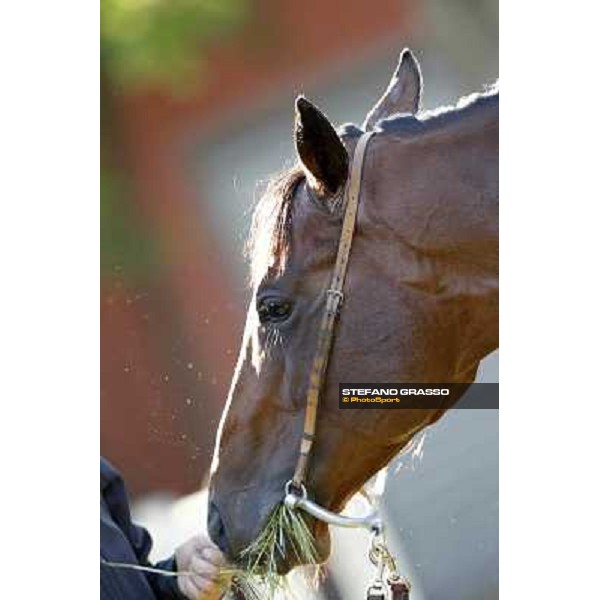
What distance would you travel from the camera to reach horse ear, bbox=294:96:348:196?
6.31ft

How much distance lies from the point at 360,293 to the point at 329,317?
69 mm

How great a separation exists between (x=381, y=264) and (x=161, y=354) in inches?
24.2

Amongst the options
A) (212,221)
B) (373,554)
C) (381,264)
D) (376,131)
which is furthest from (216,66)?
(373,554)

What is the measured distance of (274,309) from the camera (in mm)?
2010

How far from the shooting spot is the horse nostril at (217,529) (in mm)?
2045

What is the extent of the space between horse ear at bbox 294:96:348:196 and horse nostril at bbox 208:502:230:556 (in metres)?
0.61

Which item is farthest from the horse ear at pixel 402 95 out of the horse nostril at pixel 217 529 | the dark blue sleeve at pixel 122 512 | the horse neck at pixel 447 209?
the dark blue sleeve at pixel 122 512

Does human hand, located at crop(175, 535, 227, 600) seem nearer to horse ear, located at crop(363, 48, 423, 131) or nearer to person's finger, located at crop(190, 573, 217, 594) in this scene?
person's finger, located at crop(190, 573, 217, 594)

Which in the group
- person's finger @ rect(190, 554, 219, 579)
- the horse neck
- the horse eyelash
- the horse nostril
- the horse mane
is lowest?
person's finger @ rect(190, 554, 219, 579)

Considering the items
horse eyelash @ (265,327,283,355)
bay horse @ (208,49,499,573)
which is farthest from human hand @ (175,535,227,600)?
horse eyelash @ (265,327,283,355)
